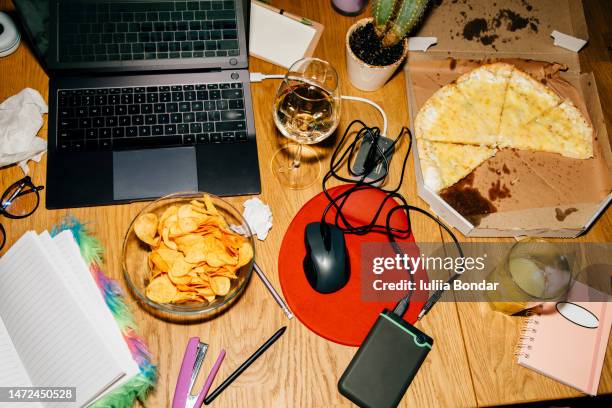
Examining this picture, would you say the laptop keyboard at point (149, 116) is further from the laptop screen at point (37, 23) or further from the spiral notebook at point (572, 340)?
the spiral notebook at point (572, 340)

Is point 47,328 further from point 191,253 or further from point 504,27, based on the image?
point 504,27

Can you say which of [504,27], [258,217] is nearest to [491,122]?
[504,27]

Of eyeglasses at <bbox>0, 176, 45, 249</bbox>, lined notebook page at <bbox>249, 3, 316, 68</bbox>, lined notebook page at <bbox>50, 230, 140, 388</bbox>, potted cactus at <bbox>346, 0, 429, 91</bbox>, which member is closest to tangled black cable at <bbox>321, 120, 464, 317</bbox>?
potted cactus at <bbox>346, 0, 429, 91</bbox>

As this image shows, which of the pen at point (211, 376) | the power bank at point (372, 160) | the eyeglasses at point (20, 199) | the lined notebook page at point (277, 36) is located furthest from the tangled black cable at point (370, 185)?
the eyeglasses at point (20, 199)

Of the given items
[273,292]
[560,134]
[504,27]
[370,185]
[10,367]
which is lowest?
[10,367]

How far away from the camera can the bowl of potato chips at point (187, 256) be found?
0.70 metres

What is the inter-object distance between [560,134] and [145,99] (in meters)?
0.88

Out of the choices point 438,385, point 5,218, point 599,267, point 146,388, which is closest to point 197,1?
point 5,218

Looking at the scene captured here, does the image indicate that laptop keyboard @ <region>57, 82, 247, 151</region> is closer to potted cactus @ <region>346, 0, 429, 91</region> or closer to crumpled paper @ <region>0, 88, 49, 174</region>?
crumpled paper @ <region>0, 88, 49, 174</region>

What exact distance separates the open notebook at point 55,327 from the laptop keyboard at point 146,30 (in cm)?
38

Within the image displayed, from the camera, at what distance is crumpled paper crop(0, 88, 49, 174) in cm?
85

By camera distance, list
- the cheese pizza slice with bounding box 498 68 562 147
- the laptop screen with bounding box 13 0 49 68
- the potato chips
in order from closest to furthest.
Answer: the potato chips → the laptop screen with bounding box 13 0 49 68 → the cheese pizza slice with bounding box 498 68 562 147

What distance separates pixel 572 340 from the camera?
2.80ft

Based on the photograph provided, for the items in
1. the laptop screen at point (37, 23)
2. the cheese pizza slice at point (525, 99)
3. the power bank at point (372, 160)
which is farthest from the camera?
the cheese pizza slice at point (525, 99)
